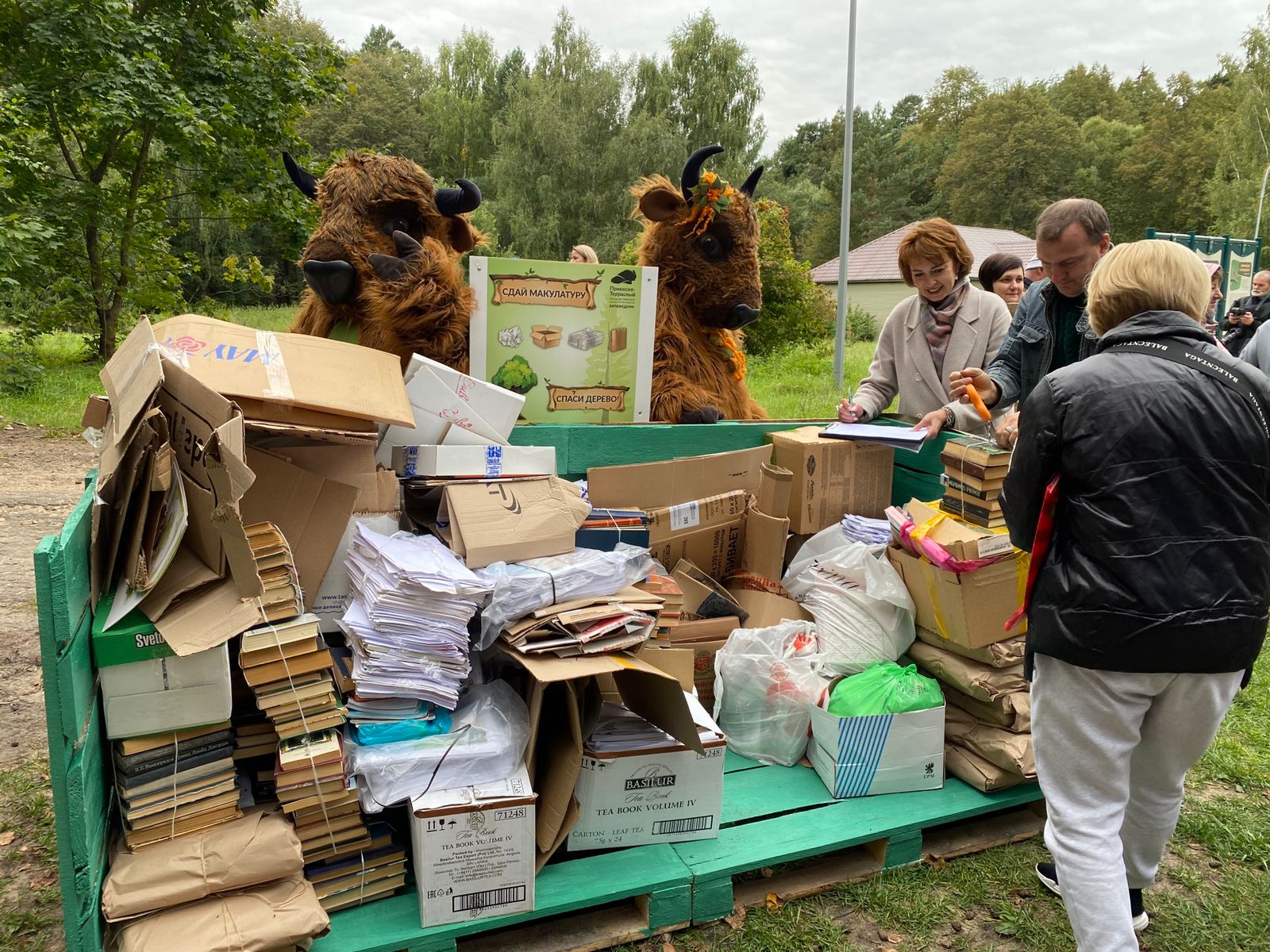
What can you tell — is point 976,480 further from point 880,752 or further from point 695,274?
point 695,274

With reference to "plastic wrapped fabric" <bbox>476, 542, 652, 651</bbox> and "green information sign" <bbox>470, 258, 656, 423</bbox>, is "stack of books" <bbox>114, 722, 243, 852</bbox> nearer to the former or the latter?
"plastic wrapped fabric" <bbox>476, 542, 652, 651</bbox>

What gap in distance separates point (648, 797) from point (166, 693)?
4.18ft

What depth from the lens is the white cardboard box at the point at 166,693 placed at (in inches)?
71.3

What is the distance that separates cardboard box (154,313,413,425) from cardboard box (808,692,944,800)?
1680 mm

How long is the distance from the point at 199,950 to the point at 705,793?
1.31 m

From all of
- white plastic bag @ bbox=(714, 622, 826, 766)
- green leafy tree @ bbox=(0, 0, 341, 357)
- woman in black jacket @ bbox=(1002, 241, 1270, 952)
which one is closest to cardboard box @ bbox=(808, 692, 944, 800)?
white plastic bag @ bbox=(714, 622, 826, 766)

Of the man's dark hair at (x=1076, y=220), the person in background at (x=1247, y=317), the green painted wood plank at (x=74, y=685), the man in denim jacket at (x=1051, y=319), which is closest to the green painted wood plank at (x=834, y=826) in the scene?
the man in denim jacket at (x=1051, y=319)

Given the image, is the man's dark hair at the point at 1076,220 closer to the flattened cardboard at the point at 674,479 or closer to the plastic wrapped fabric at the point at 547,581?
the flattened cardboard at the point at 674,479

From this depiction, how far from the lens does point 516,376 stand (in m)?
3.24

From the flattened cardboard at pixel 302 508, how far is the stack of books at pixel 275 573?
17 centimetres

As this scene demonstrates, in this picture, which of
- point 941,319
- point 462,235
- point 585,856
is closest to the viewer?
point 585,856

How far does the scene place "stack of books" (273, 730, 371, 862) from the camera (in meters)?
1.96

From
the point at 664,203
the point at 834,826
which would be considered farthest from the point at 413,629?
the point at 664,203

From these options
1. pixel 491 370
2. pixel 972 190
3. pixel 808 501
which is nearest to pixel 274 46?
pixel 491 370
